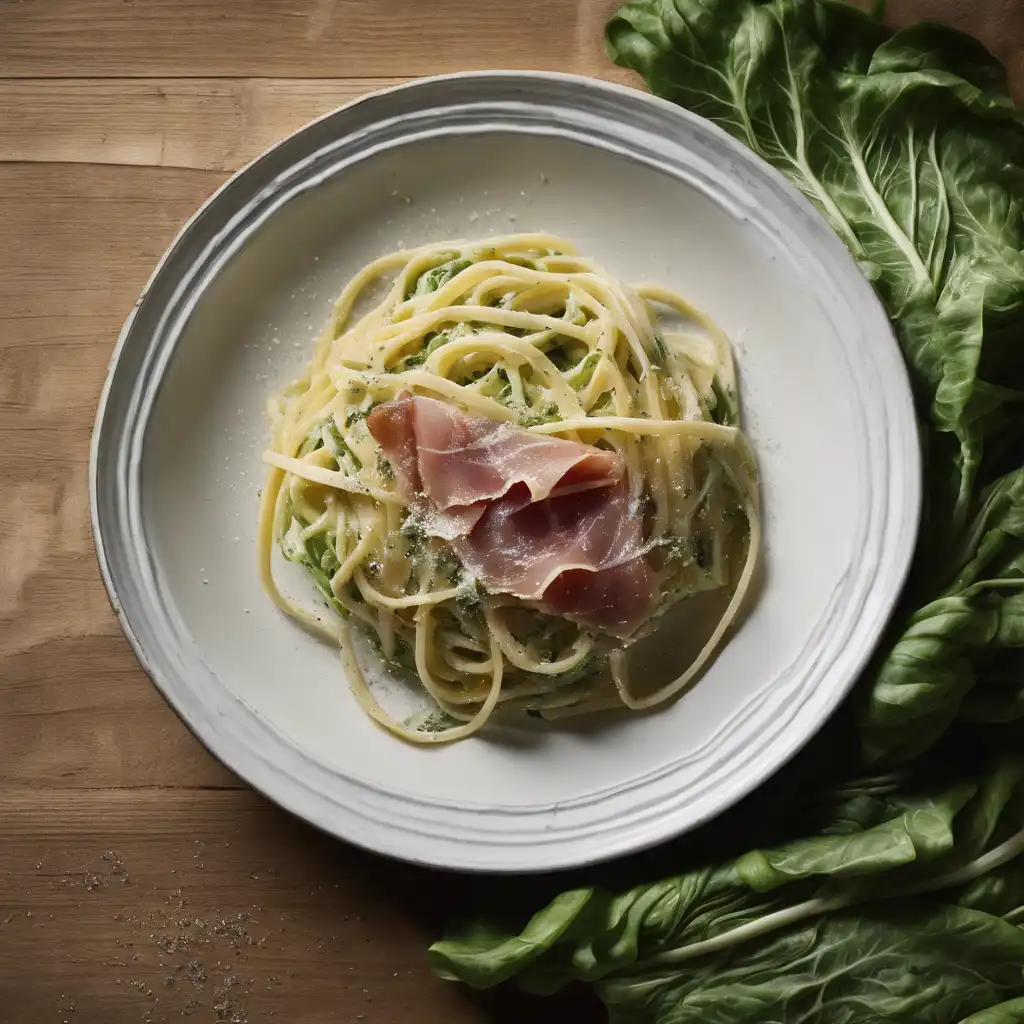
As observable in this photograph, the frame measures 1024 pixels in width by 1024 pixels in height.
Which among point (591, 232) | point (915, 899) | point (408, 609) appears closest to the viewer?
point (915, 899)

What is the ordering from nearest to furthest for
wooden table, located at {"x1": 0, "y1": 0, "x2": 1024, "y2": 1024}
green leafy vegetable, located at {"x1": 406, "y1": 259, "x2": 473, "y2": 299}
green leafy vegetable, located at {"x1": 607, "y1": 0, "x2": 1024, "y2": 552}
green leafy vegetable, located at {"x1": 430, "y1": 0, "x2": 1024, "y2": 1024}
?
green leafy vegetable, located at {"x1": 430, "y1": 0, "x2": 1024, "y2": 1024} → green leafy vegetable, located at {"x1": 607, "y1": 0, "x2": 1024, "y2": 552} → green leafy vegetable, located at {"x1": 406, "y1": 259, "x2": 473, "y2": 299} → wooden table, located at {"x1": 0, "y1": 0, "x2": 1024, "y2": 1024}

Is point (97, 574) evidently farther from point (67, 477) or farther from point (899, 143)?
point (899, 143)

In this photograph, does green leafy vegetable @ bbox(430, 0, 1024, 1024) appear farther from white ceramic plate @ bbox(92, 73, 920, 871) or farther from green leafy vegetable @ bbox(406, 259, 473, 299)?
green leafy vegetable @ bbox(406, 259, 473, 299)

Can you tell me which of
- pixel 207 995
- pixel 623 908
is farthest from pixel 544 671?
pixel 207 995

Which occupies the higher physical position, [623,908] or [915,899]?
[915,899]

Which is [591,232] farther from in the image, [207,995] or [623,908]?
[207,995]

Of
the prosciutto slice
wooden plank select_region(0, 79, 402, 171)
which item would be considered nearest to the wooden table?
wooden plank select_region(0, 79, 402, 171)

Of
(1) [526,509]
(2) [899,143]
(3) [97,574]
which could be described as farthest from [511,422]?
(3) [97,574]
